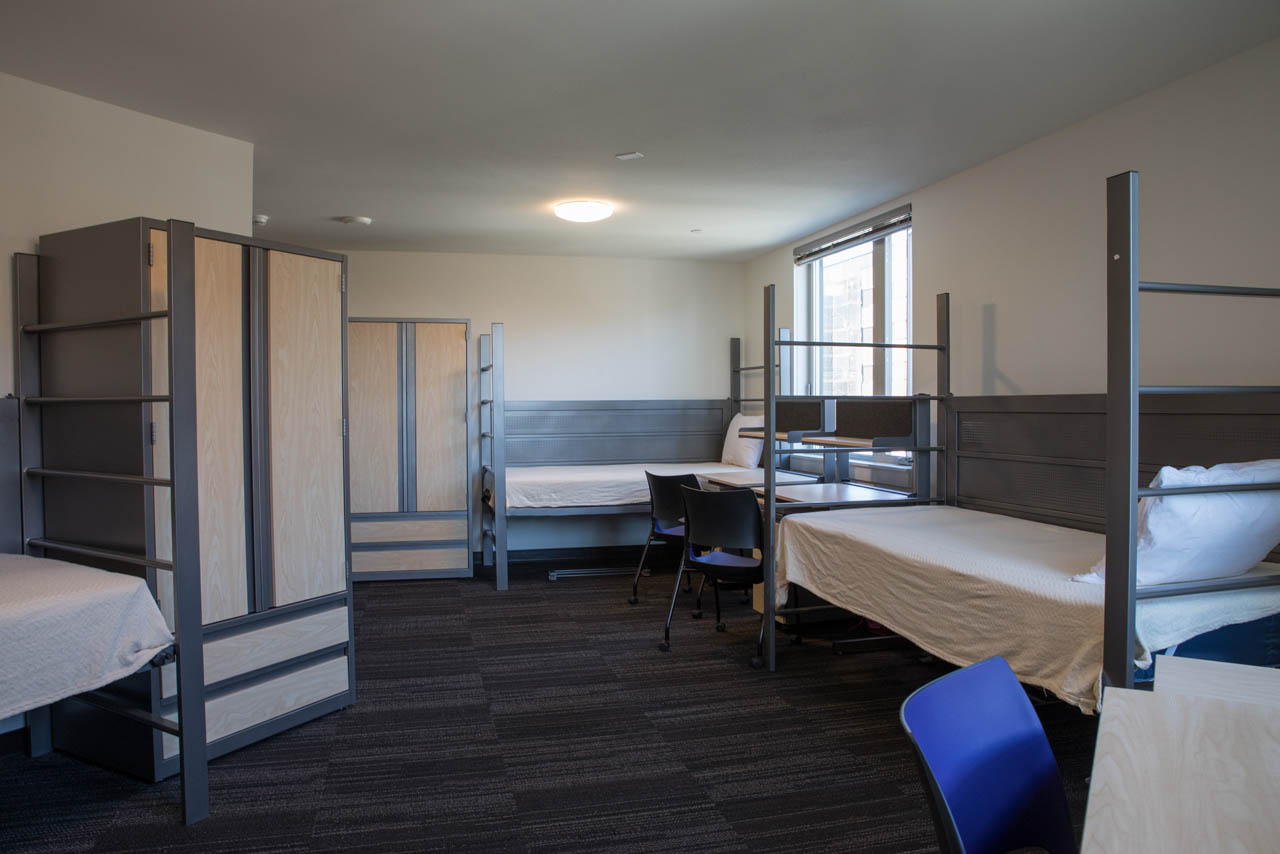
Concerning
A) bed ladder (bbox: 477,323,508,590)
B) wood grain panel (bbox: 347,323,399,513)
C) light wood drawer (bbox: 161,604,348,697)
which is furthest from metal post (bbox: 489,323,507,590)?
light wood drawer (bbox: 161,604,348,697)

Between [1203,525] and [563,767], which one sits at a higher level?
[1203,525]

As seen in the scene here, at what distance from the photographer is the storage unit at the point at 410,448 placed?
202 inches

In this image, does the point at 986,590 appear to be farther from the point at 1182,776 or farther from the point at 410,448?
the point at 410,448

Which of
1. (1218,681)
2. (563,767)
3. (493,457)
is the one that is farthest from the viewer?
(493,457)

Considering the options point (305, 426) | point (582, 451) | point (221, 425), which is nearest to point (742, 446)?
point (582, 451)

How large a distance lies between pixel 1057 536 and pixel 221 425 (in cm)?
301

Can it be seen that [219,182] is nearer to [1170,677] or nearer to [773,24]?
[773,24]

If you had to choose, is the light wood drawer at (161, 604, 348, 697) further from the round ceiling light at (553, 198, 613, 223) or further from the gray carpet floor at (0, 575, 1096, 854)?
the round ceiling light at (553, 198, 613, 223)

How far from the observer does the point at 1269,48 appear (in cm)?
249

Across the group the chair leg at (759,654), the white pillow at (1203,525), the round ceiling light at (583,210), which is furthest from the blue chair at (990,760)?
the round ceiling light at (583,210)

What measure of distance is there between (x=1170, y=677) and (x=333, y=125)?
3351 millimetres

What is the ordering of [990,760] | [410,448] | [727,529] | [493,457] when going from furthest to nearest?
[410,448] < [493,457] < [727,529] < [990,760]

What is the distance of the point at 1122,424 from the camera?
182 cm

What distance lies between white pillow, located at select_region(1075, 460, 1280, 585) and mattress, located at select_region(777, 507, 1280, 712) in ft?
0.28
